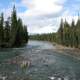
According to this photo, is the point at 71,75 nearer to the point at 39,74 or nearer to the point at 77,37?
the point at 39,74

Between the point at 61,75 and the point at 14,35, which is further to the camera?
the point at 14,35

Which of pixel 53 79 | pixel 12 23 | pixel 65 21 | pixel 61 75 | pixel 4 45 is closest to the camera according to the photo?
pixel 53 79

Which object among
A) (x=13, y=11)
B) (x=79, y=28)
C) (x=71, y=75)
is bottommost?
(x=71, y=75)

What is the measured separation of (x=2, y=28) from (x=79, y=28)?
35.5 m

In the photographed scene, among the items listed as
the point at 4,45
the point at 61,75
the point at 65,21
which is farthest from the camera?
the point at 65,21

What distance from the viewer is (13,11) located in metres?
123

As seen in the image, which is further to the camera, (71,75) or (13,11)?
(13,11)

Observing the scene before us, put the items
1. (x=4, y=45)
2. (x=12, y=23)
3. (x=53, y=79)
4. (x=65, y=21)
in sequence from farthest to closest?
1. (x=65, y=21)
2. (x=12, y=23)
3. (x=4, y=45)
4. (x=53, y=79)

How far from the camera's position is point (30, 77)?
107 ft

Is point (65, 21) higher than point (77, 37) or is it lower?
higher

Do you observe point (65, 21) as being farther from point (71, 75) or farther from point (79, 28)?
point (71, 75)

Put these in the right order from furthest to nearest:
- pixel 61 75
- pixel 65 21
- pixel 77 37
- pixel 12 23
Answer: pixel 65 21, pixel 12 23, pixel 77 37, pixel 61 75

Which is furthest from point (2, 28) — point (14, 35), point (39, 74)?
point (39, 74)

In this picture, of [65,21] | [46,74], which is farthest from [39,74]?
[65,21]
